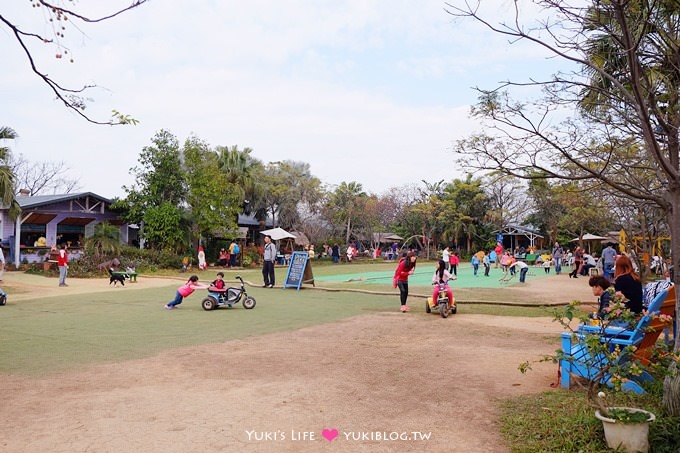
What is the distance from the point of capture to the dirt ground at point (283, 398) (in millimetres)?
4105

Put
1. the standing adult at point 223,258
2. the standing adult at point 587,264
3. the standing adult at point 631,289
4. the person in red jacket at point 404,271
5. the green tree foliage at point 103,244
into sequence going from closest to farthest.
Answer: the standing adult at point 631,289 → the person in red jacket at point 404,271 → the green tree foliage at point 103,244 → the standing adult at point 587,264 → the standing adult at point 223,258

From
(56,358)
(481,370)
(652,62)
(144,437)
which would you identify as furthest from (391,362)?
(652,62)

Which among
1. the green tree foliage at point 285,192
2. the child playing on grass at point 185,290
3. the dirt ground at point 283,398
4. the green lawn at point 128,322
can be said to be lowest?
the dirt ground at point 283,398

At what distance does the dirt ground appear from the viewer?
411 cm

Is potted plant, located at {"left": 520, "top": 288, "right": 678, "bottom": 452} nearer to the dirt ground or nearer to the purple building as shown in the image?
the dirt ground

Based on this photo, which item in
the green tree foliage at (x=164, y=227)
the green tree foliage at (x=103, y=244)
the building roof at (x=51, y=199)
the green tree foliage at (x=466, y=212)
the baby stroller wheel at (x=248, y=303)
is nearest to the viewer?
the baby stroller wheel at (x=248, y=303)

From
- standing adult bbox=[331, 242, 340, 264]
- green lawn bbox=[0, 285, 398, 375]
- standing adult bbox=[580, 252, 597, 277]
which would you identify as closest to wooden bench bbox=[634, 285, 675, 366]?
green lawn bbox=[0, 285, 398, 375]

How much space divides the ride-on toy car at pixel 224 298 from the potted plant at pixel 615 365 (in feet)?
26.0

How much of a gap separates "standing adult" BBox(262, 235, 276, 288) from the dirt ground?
940 cm

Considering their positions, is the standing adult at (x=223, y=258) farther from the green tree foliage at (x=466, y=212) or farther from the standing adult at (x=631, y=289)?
the standing adult at (x=631, y=289)

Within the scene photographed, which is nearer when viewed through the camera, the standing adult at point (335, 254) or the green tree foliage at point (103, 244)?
the green tree foliage at point (103, 244)

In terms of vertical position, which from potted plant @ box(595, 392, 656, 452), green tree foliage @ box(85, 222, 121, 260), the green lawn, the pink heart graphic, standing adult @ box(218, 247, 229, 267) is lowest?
the pink heart graphic

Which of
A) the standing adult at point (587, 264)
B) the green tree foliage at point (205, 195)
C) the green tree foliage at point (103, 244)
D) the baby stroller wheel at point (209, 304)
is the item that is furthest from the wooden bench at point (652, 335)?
the green tree foliage at point (205, 195)

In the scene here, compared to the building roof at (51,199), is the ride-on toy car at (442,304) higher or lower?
lower
